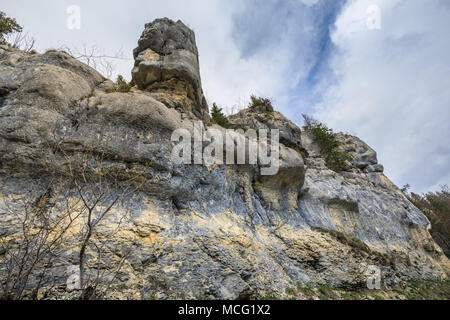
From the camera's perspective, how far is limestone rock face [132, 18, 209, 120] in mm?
12672

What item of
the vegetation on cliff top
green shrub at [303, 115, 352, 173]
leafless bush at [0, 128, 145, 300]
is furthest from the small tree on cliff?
the vegetation on cliff top

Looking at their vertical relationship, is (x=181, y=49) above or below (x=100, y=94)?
above

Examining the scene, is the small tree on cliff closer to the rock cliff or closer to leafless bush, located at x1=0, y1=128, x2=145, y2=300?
the rock cliff

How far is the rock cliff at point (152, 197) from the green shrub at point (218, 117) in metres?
3.40

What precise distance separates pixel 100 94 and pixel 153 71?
4312mm

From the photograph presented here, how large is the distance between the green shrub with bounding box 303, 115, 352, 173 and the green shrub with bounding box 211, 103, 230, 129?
12297 mm

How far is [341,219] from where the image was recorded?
1452 centimetres

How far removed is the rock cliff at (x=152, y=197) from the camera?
238 inches

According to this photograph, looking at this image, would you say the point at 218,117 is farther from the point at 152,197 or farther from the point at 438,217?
the point at 438,217

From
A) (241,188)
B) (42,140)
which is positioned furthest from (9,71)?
(241,188)

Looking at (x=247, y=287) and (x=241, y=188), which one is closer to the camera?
(x=247, y=287)

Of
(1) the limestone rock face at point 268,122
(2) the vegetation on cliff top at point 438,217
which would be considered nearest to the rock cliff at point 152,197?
(1) the limestone rock face at point 268,122
